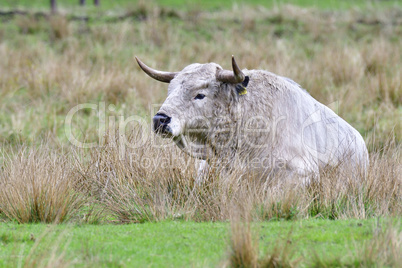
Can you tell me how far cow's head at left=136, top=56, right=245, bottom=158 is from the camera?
6.44m

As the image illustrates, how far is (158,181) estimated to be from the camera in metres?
6.14

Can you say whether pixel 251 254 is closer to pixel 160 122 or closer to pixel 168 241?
pixel 168 241

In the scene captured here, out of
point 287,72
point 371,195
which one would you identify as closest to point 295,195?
point 371,195

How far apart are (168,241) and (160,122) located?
1659mm

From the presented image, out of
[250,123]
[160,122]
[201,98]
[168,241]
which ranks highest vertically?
[201,98]

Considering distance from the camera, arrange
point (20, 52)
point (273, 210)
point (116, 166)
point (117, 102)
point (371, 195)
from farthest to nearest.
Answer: point (20, 52) < point (117, 102) < point (116, 166) < point (371, 195) < point (273, 210)

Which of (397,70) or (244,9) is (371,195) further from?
(244,9)

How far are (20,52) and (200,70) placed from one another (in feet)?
29.1

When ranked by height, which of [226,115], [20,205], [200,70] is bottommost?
[20,205]

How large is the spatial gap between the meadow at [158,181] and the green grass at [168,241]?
16 mm

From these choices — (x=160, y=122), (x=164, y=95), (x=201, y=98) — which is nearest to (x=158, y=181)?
(x=160, y=122)

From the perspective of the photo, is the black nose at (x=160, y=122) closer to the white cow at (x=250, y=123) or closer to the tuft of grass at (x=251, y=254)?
the white cow at (x=250, y=123)

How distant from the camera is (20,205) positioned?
5.62 metres

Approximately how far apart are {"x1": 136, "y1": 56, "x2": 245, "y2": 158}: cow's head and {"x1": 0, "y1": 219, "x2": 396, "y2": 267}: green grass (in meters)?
1.47
